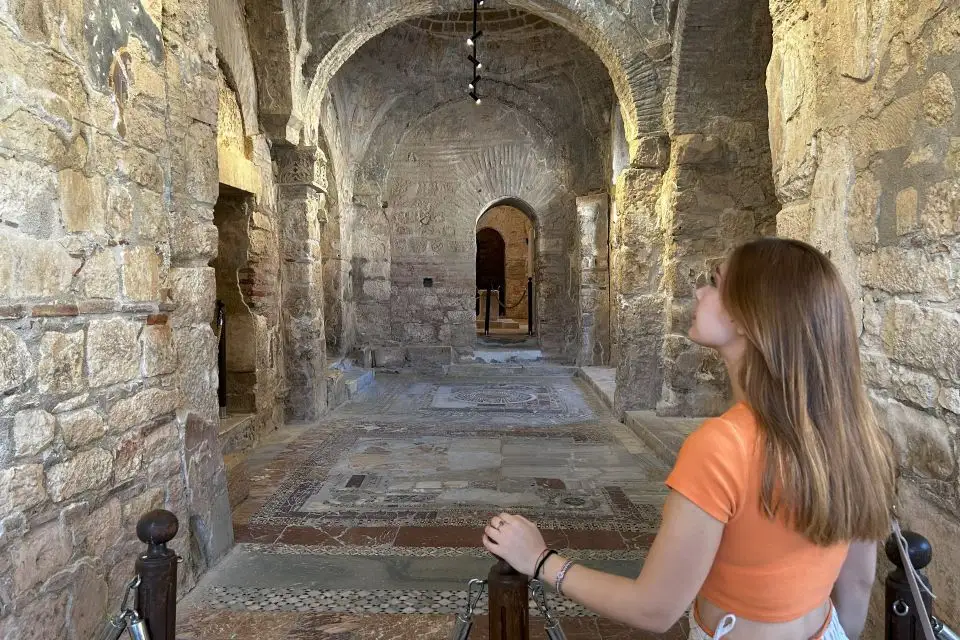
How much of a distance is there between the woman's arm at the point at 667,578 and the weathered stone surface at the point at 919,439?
1077 millimetres

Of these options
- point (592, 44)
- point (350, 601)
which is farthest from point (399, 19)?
point (350, 601)

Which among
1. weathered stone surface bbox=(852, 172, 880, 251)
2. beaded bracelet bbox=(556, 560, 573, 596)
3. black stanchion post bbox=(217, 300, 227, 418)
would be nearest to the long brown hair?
beaded bracelet bbox=(556, 560, 573, 596)

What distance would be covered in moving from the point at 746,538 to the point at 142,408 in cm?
220

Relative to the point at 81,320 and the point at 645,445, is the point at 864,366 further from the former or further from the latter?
the point at 645,445

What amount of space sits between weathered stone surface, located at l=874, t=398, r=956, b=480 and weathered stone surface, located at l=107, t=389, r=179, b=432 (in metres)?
2.55

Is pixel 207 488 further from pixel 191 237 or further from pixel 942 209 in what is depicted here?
pixel 942 209

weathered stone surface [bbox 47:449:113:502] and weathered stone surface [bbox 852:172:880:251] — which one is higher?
weathered stone surface [bbox 852:172:880:251]

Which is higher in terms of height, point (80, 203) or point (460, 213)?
point (460, 213)

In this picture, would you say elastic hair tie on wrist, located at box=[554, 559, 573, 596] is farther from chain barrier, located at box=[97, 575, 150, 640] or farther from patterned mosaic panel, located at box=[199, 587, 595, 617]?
patterned mosaic panel, located at box=[199, 587, 595, 617]

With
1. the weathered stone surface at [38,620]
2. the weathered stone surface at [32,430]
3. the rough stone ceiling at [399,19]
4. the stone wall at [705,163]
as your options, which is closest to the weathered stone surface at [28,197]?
the weathered stone surface at [32,430]

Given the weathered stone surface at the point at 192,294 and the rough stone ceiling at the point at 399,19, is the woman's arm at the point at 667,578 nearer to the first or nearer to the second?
the weathered stone surface at the point at 192,294

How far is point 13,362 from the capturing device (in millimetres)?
1688

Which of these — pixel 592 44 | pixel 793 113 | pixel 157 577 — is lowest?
pixel 157 577

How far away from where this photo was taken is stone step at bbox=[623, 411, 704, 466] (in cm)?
495
